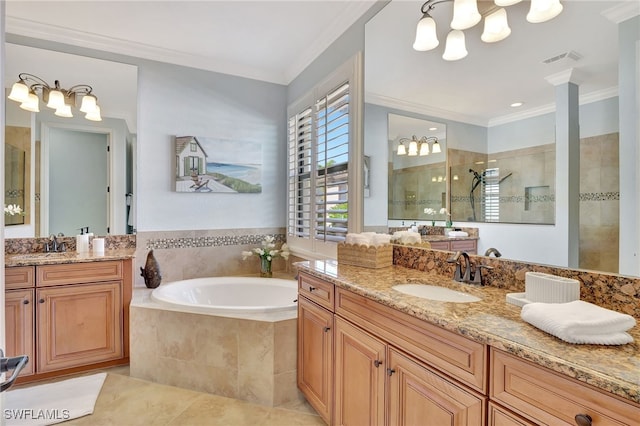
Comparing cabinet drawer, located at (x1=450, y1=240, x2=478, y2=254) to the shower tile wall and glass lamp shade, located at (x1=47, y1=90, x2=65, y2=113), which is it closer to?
the shower tile wall

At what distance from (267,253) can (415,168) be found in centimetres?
183

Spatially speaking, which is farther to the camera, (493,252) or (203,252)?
(203,252)

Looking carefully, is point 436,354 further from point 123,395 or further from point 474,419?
point 123,395

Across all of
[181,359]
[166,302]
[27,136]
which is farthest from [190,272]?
[27,136]

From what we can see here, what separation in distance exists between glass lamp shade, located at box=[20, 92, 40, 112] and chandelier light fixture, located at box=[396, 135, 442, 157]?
2.96 meters

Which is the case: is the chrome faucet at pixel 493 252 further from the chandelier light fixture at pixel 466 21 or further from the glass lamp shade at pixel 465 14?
the glass lamp shade at pixel 465 14

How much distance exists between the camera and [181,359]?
228 cm

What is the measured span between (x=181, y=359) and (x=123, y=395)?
413 millimetres

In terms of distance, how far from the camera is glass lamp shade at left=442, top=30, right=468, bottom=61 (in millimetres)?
1656

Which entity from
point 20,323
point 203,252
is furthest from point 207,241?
point 20,323

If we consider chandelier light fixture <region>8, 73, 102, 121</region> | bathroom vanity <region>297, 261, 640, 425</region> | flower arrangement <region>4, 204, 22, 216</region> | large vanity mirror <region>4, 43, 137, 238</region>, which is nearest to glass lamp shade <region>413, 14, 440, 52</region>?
bathroom vanity <region>297, 261, 640, 425</region>

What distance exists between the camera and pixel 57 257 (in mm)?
2494

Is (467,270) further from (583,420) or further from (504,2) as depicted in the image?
(504,2)

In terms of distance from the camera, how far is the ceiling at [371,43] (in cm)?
122
